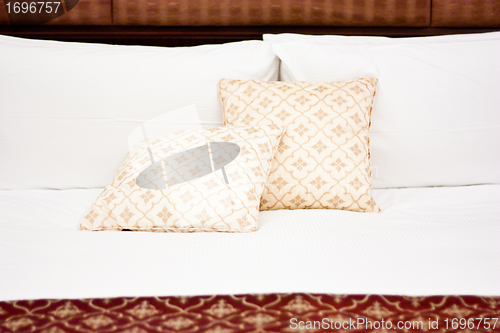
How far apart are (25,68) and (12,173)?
33 cm

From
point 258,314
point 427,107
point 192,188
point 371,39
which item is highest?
point 371,39

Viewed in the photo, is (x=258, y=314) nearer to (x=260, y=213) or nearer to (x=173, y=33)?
(x=260, y=213)

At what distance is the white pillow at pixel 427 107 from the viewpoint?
1.18 m

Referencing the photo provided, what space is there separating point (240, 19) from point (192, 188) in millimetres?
812

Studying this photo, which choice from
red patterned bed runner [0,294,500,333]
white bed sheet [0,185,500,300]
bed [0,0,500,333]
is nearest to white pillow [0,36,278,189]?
bed [0,0,500,333]

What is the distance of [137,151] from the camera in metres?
1.04

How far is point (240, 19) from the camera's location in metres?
1.43

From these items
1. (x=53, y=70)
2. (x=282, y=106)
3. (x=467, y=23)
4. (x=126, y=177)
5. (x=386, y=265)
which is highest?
(x=467, y=23)

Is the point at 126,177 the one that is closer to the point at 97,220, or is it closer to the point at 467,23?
the point at 97,220

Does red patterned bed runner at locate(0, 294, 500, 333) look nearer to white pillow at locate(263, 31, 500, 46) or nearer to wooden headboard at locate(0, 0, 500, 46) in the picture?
white pillow at locate(263, 31, 500, 46)

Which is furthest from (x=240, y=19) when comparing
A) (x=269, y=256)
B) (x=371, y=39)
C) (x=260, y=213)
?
(x=269, y=256)

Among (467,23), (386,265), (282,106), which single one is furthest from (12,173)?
(467,23)

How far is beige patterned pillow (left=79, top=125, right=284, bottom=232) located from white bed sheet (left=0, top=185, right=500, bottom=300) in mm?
36

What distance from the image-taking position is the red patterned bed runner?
2.11 ft
